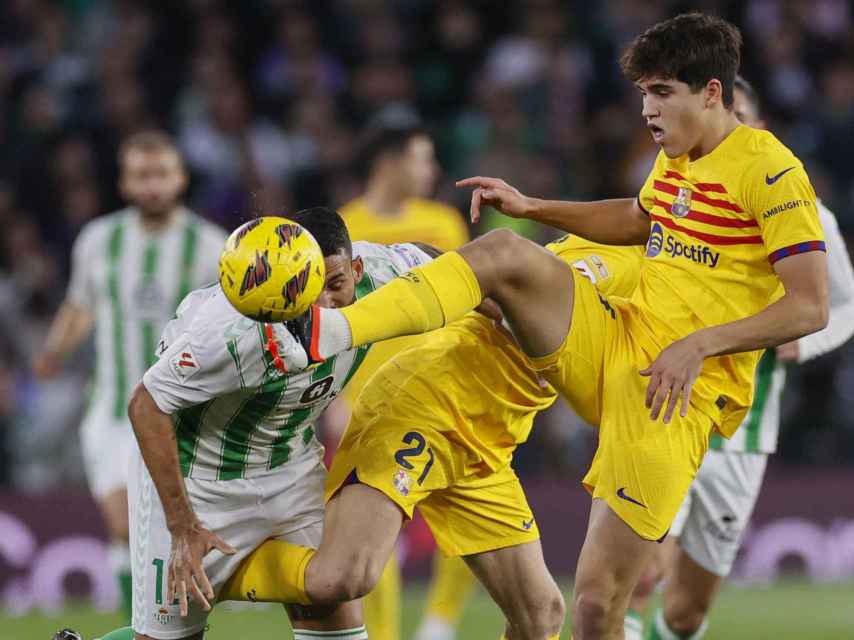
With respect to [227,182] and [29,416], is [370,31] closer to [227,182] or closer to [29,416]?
[227,182]

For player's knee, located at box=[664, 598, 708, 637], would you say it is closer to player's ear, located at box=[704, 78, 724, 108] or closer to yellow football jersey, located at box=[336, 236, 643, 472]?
yellow football jersey, located at box=[336, 236, 643, 472]

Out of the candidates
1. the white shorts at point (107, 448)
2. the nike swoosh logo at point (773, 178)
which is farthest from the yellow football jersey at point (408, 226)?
the nike swoosh logo at point (773, 178)

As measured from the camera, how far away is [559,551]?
9469 mm

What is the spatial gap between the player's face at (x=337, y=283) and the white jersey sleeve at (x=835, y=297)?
198cm

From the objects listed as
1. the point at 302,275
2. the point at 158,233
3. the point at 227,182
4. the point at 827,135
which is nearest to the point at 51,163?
the point at 227,182

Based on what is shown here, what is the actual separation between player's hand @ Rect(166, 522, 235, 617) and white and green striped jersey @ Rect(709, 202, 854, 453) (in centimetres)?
226

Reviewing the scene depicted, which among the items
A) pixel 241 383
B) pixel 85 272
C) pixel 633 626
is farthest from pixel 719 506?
pixel 85 272

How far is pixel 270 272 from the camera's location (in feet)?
13.0

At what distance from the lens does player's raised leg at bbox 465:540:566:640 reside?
503cm

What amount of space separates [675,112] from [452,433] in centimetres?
124

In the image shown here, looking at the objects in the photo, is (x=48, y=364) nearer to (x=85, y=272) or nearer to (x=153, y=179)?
(x=85, y=272)

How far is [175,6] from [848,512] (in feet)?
20.0

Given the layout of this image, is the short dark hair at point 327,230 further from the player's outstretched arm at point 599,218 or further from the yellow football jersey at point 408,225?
the yellow football jersey at point 408,225

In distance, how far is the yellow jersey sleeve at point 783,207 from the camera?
4.35m
